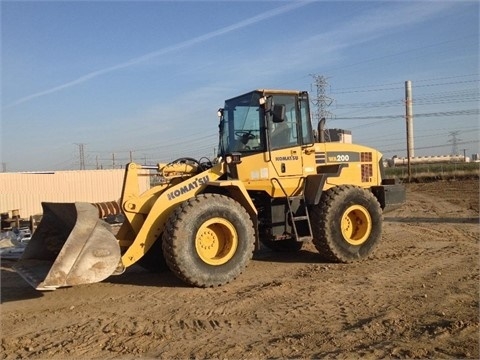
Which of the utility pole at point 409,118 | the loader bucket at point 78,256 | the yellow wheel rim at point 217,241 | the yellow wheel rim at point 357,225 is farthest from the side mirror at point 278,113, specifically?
the utility pole at point 409,118

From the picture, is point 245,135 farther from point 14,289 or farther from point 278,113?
point 14,289

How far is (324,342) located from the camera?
4812mm

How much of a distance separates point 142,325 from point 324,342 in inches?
79.2

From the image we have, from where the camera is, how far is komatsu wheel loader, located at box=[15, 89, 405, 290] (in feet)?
22.3

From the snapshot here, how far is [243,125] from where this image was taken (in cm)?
857

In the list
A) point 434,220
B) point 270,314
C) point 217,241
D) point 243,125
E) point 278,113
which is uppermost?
point 278,113

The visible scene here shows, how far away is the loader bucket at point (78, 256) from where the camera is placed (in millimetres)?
6035

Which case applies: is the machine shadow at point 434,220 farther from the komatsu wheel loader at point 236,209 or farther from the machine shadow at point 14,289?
the machine shadow at point 14,289

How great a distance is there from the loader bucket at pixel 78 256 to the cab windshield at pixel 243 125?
2.81 metres

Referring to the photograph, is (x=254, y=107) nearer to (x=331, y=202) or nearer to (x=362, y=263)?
(x=331, y=202)

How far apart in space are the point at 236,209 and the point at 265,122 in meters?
1.64

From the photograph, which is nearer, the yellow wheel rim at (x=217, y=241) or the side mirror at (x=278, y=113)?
the yellow wheel rim at (x=217, y=241)

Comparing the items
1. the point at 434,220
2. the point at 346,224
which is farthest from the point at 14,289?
the point at 434,220

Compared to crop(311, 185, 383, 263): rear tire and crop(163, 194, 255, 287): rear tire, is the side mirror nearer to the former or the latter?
crop(163, 194, 255, 287): rear tire
